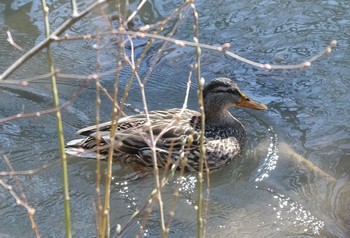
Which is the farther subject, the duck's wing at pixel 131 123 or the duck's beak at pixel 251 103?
the duck's beak at pixel 251 103

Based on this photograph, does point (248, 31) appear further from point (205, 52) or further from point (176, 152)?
point (176, 152)

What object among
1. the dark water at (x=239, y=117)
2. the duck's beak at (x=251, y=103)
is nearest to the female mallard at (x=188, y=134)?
the duck's beak at (x=251, y=103)

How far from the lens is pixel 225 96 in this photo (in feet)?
20.5

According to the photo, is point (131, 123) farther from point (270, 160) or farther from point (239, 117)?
point (239, 117)

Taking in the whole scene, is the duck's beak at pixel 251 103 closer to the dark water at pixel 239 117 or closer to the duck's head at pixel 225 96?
the duck's head at pixel 225 96

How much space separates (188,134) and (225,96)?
0.60 m

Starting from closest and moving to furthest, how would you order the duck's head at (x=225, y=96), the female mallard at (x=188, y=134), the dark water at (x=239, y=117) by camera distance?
the dark water at (x=239, y=117), the female mallard at (x=188, y=134), the duck's head at (x=225, y=96)

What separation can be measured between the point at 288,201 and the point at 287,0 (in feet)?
11.7

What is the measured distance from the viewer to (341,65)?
278 inches

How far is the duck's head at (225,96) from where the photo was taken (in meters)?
6.20

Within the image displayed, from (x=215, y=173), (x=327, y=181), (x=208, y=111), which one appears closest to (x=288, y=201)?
(x=327, y=181)

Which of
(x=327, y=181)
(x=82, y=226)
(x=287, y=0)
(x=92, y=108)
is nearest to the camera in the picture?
(x=82, y=226)

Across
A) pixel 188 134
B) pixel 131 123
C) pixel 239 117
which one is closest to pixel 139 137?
pixel 131 123

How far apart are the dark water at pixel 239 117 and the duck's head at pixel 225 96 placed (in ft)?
0.99
